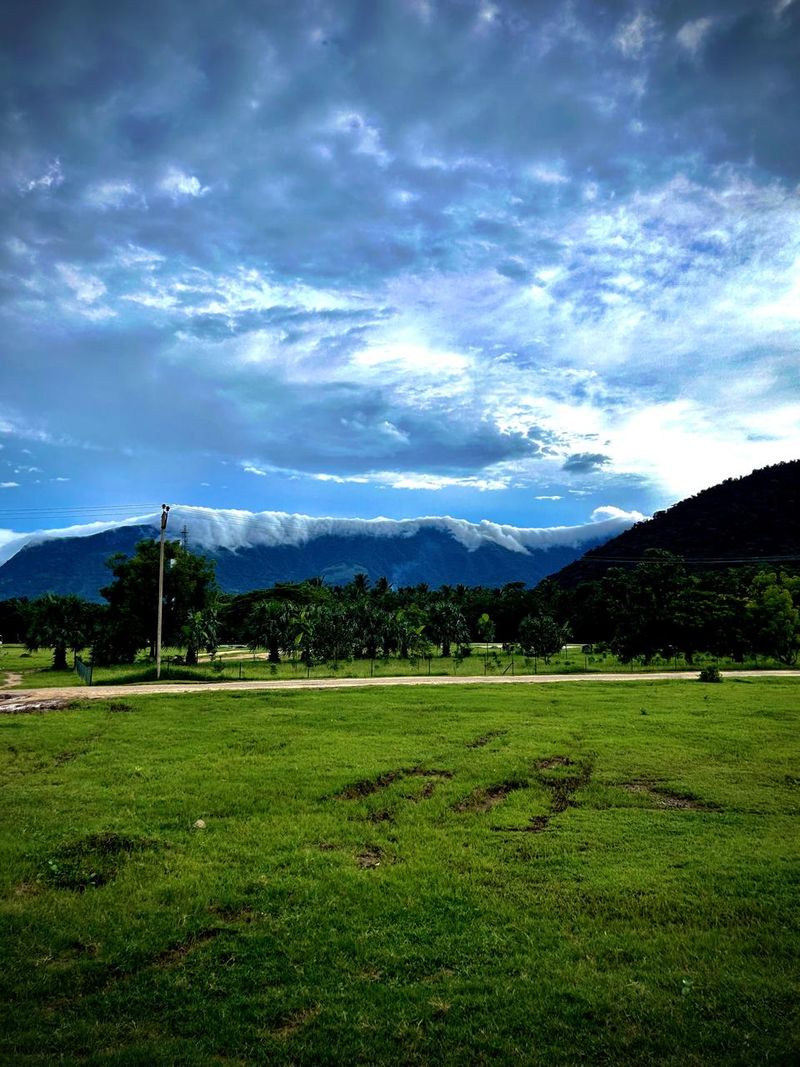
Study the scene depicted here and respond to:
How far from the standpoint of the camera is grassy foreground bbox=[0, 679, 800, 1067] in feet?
23.8

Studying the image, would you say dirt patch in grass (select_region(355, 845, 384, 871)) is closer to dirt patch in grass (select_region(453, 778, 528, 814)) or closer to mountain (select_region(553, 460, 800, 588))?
dirt patch in grass (select_region(453, 778, 528, 814))

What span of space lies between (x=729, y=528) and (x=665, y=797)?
162 m

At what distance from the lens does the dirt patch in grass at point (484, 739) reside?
74.4 ft

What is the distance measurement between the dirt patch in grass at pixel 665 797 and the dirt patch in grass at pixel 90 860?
1252cm

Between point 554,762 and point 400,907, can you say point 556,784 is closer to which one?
point 554,762

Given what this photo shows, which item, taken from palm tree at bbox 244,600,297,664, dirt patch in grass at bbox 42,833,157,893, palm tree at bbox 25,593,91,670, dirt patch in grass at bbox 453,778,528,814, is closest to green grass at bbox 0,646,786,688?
palm tree at bbox 25,593,91,670

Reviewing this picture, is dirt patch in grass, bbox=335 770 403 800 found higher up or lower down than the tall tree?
lower down

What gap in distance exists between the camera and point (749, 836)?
13453 mm

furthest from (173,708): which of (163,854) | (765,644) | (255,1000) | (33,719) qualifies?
(765,644)

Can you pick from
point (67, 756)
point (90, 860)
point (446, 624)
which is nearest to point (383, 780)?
point (90, 860)

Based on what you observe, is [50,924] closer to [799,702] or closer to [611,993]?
[611,993]

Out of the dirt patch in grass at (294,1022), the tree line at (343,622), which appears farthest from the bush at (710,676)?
the dirt patch in grass at (294,1022)

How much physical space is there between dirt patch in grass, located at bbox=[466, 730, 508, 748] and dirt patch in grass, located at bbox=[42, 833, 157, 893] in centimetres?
1281

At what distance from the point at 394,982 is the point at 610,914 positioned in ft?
13.1
